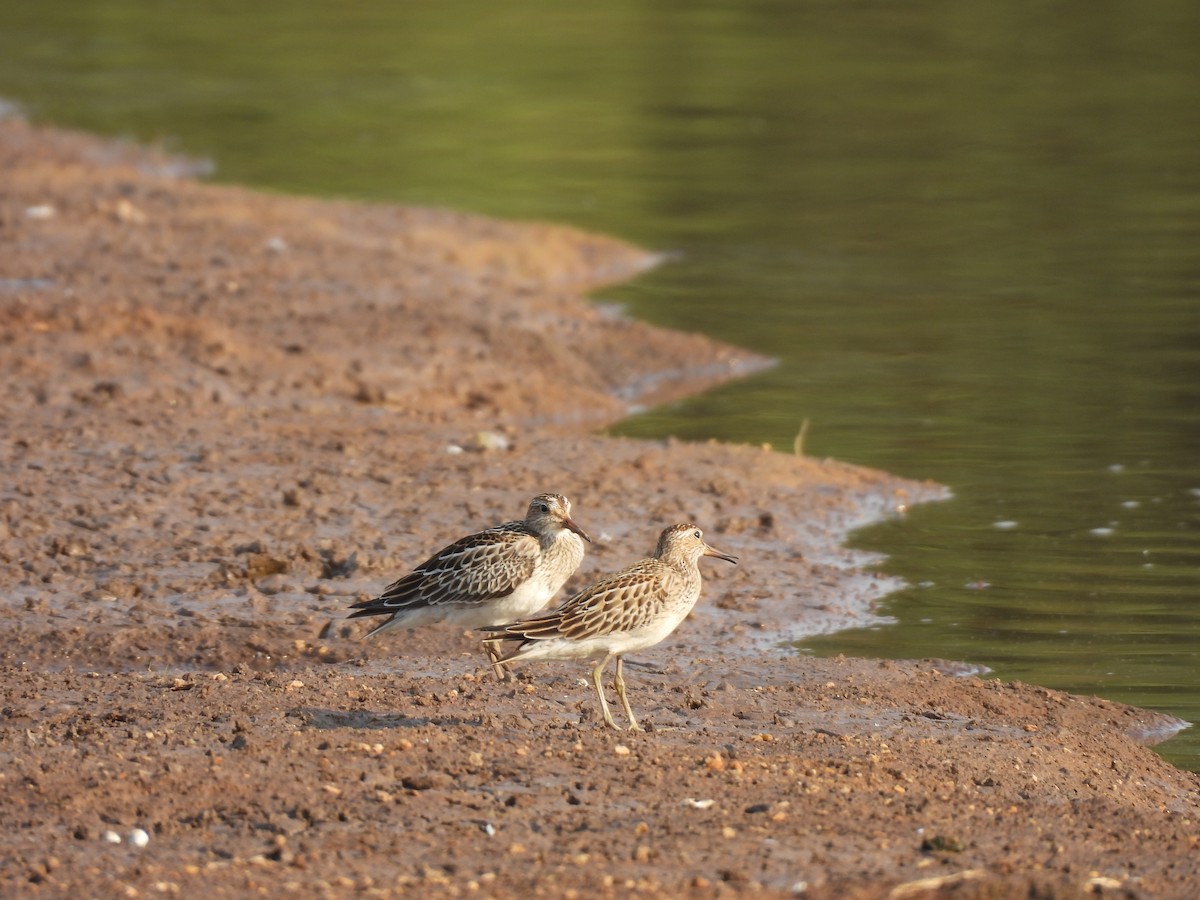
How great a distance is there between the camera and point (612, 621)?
725 cm

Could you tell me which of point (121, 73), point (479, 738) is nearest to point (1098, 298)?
point (479, 738)

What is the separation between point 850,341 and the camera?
16.3 meters

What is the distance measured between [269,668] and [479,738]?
1943 mm

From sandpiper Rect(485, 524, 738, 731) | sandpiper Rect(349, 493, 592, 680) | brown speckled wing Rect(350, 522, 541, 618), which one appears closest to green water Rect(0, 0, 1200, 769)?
sandpiper Rect(349, 493, 592, 680)

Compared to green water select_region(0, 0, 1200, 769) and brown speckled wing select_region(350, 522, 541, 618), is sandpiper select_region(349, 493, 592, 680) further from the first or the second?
green water select_region(0, 0, 1200, 769)

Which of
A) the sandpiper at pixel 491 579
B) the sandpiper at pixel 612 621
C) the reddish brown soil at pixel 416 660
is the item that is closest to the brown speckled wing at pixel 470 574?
the sandpiper at pixel 491 579

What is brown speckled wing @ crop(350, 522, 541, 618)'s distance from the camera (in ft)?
27.2

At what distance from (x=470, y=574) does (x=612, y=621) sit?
1.23 metres

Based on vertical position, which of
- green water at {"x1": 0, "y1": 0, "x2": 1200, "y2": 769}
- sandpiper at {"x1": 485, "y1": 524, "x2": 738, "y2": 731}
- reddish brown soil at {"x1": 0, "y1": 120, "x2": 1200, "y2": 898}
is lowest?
green water at {"x1": 0, "y1": 0, "x2": 1200, "y2": 769}

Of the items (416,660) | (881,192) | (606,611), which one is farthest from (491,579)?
(881,192)

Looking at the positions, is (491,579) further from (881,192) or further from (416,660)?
(881,192)

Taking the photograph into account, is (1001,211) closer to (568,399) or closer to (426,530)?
(568,399)

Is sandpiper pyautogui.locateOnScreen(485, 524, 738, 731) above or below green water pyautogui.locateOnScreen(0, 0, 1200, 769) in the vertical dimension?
above

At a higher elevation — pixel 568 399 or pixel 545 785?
pixel 545 785
